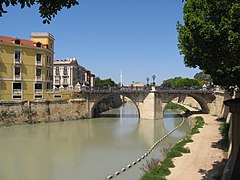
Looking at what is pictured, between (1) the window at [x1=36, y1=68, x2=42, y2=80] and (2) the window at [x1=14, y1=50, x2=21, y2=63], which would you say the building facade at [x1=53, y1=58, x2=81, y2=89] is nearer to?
(1) the window at [x1=36, y1=68, x2=42, y2=80]

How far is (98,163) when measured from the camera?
1841 cm

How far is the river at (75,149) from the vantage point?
1631 cm

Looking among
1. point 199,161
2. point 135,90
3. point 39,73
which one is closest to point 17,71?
point 39,73

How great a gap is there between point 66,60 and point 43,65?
2631 cm

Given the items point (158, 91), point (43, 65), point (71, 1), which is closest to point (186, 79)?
point (158, 91)

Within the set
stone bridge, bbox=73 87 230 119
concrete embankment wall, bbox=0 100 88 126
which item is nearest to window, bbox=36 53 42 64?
concrete embankment wall, bbox=0 100 88 126

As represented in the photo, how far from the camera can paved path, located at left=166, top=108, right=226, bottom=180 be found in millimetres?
13508

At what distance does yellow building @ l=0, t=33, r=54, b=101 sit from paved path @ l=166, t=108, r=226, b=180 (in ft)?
76.1

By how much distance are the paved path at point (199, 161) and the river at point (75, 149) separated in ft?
7.68

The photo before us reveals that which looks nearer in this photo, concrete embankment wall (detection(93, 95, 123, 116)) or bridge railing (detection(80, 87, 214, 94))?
bridge railing (detection(80, 87, 214, 94))

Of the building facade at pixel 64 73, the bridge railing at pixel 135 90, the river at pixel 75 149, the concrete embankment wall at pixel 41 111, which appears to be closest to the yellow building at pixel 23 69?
the concrete embankment wall at pixel 41 111

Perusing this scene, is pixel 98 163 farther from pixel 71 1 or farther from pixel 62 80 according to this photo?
pixel 62 80

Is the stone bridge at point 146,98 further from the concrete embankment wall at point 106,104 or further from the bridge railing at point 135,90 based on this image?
the concrete embankment wall at point 106,104

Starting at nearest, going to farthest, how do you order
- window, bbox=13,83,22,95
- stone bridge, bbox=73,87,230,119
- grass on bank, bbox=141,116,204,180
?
grass on bank, bbox=141,116,204,180
window, bbox=13,83,22,95
stone bridge, bbox=73,87,230,119
